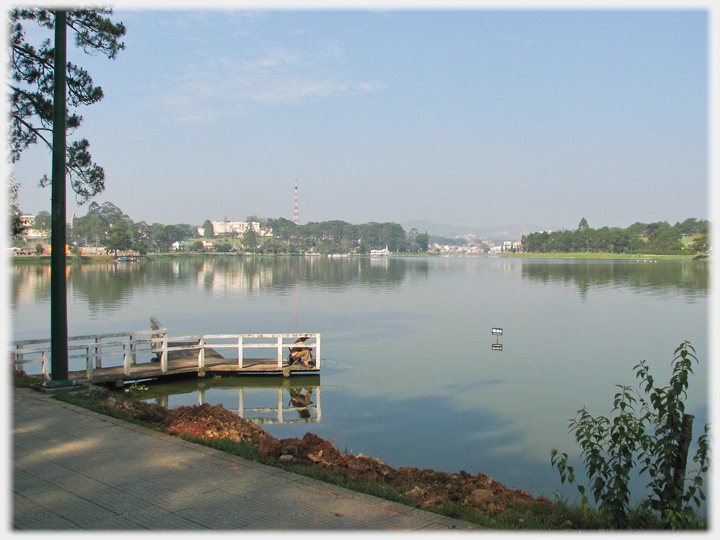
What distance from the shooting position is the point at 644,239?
178 m

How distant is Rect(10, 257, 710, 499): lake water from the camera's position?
11.8 m

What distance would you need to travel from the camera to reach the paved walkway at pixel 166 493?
5.32m

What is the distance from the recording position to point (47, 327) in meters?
25.7

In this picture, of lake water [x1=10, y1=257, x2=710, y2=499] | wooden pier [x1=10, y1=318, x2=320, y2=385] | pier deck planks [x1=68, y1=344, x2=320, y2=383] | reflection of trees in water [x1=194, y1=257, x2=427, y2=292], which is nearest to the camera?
lake water [x1=10, y1=257, x2=710, y2=499]

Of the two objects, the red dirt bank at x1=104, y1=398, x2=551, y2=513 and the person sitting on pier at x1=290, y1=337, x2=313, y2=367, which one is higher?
the red dirt bank at x1=104, y1=398, x2=551, y2=513

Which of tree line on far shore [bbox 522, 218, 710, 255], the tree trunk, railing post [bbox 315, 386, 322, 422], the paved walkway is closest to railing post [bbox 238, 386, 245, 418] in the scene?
railing post [bbox 315, 386, 322, 422]

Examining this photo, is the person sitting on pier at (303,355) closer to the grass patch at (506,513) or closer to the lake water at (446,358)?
the lake water at (446,358)

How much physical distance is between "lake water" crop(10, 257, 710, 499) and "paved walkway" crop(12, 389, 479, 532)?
427 cm

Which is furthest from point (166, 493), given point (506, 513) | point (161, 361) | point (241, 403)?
point (161, 361)

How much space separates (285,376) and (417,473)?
10410mm

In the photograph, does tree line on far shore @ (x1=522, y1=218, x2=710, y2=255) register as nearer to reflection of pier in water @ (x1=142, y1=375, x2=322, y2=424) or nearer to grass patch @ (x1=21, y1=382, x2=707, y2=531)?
reflection of pier in water @ (x1=142, y1=375, x2=322, y2=424)

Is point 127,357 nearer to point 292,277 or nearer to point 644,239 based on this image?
point 292,277

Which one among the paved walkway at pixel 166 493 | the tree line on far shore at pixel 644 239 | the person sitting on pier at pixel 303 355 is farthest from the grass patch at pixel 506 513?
the tree line on far shore at pixel 644 239

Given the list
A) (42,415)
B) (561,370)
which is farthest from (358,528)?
(561,370)
